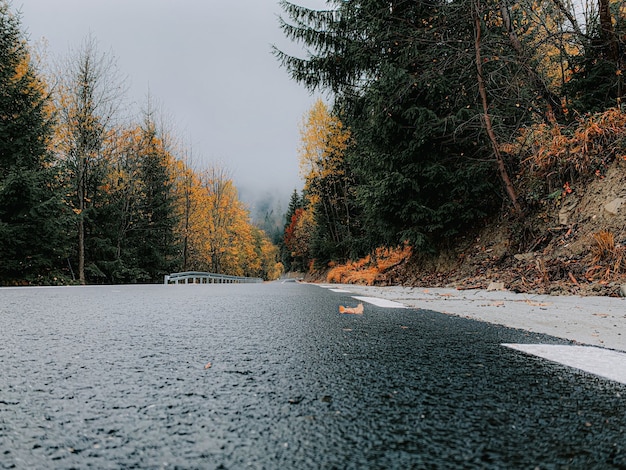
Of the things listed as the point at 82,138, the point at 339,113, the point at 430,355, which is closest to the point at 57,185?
the point at 82,138

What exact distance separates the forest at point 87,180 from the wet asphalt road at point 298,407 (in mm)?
12260

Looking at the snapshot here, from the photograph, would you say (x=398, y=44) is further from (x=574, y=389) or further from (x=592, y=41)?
(x=574, y=389)

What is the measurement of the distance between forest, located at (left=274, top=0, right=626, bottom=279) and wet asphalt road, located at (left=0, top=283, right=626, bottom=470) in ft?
22.1

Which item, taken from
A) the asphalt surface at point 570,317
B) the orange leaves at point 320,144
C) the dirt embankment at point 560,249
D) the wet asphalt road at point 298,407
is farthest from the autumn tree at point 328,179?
the wet asphalt road at point 298,407

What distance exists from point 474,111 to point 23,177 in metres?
12.7

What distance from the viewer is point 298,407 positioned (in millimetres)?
956

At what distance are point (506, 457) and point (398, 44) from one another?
34.4ft

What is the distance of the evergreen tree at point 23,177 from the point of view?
11430mm

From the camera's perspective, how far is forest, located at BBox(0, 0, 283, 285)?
12.0 m

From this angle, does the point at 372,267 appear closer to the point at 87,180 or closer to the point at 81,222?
the point at 81,222

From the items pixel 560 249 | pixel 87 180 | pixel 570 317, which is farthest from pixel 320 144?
pixel 570 317

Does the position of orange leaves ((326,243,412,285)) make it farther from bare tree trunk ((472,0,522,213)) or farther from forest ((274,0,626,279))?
bare tree trunk ((472,0,522,213))

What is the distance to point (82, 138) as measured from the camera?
1705 cm

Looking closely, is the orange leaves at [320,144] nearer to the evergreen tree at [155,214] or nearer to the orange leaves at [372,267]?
the orange leaves at [372,267]
